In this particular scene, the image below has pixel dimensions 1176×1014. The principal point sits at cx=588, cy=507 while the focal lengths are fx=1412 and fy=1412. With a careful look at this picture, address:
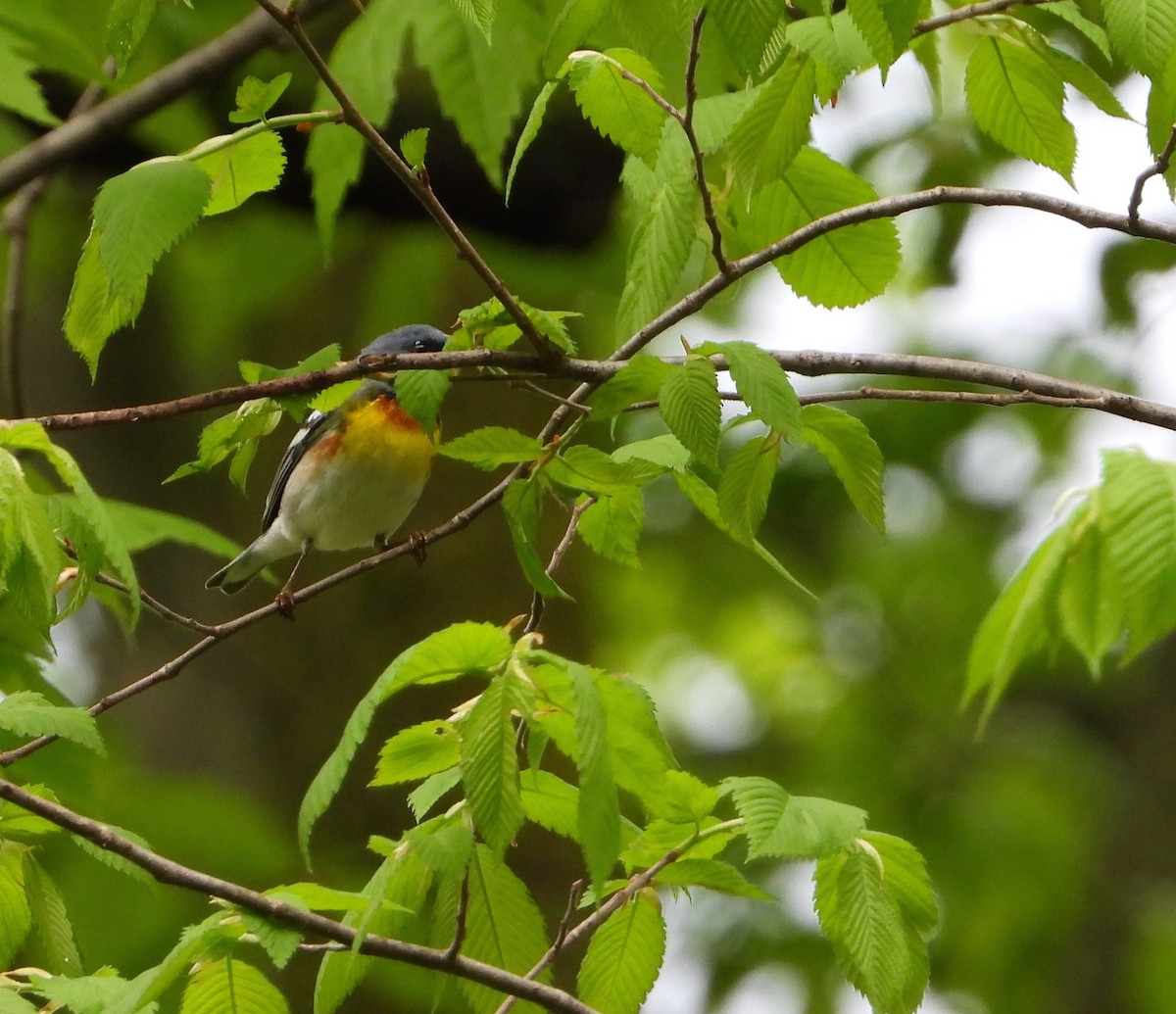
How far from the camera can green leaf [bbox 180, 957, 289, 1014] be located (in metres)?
1.71

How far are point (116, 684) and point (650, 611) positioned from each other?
4147 mm

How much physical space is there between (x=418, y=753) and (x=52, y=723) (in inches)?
17.6

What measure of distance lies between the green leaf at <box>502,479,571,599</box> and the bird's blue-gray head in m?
2.45

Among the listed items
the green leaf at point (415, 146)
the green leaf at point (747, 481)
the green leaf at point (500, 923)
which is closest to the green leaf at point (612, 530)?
the green leaf at point (747, 481)

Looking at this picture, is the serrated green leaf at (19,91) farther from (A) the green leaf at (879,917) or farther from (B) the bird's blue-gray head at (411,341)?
(A) the green leaf at (879,917)

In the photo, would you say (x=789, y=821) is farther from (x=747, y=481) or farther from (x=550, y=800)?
(x=747, y=481)

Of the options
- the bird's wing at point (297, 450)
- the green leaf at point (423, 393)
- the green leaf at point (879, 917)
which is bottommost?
the bird's wing at point (297, 450)

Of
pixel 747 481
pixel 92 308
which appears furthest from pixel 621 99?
pixel 92 308

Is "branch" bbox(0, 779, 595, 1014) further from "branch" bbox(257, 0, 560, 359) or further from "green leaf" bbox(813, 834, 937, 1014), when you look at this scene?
"branch" bbox(257, 0, 560, 359)

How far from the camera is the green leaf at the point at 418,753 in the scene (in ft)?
5.51

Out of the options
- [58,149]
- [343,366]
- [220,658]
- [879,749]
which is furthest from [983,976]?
[343,366]

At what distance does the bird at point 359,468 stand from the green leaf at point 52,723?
2.13 meters

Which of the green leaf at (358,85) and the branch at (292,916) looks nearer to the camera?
the branch at (292,916)

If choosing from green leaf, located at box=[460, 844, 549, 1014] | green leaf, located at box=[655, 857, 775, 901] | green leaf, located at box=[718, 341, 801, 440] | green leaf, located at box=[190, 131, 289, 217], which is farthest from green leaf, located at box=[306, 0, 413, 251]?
green leaf, located at box=[655, 857, 775, 901]
